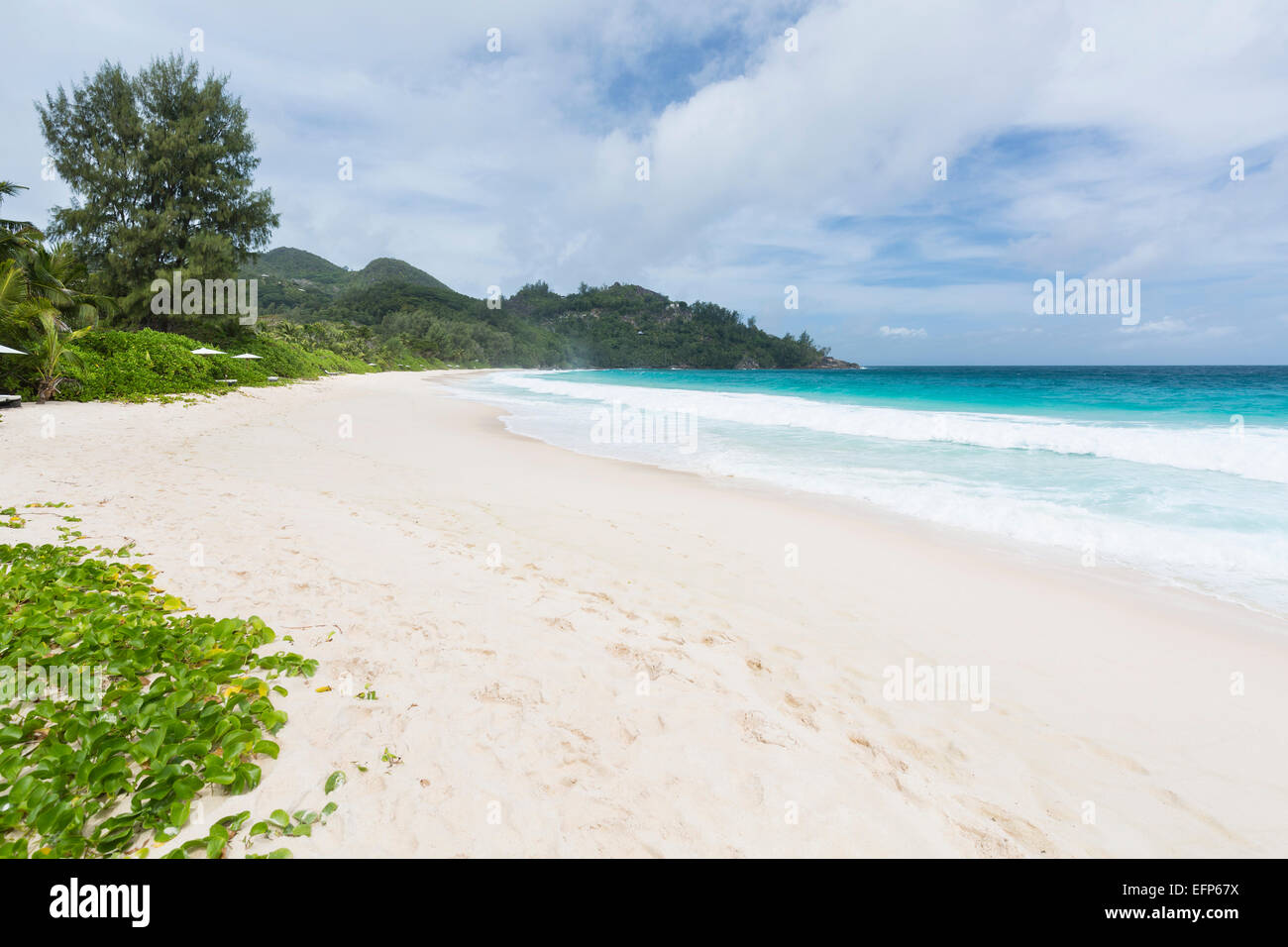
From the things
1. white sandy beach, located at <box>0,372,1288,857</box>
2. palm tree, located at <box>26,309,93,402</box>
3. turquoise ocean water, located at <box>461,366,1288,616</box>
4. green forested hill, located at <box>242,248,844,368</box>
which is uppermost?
green forested hill, located at <box>242,248,844,368</box>

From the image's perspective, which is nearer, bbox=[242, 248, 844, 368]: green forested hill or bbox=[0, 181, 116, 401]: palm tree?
bbox=[0, 181, 116, 401]: palm tree

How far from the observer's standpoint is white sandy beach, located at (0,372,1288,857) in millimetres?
2717

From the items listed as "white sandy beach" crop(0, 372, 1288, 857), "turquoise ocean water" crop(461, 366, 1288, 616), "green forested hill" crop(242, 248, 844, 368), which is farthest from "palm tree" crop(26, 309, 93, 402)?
"green forested hill" crop(242, 248, 844, 368)

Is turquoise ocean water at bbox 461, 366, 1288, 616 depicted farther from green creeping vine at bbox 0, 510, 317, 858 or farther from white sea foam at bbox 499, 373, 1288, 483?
green creeping vine at bbox 0, 510, 317, 858

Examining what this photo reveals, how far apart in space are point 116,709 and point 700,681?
3407 millimetres

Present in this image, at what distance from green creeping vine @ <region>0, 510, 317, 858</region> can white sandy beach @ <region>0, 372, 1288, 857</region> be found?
0.19 metres

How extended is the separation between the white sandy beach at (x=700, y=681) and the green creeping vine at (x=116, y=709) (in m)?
0.19

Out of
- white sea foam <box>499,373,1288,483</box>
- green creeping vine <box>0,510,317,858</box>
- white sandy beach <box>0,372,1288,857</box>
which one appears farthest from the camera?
white sea foam <box>499,373,1288,483</box>

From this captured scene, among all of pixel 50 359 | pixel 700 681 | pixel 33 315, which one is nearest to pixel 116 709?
pixel 700 681

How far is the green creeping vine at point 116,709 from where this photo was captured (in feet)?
7.22

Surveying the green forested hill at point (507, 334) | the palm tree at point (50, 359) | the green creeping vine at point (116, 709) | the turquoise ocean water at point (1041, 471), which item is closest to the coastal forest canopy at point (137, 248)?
the palm tree at point (50, 359)

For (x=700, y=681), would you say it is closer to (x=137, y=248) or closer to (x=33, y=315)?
(x=33, y=315)

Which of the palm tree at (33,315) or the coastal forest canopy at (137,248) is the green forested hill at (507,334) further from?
the palm tree at (33,315)

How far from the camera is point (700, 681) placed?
3.92 metres
